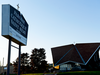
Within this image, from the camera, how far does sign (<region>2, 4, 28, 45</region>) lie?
16.0m

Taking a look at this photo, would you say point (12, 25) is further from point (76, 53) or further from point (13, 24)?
point (76, 53)

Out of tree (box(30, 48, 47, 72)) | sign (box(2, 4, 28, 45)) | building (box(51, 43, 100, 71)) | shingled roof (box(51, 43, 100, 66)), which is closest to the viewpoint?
sign (box(2, 4, 28, 45))

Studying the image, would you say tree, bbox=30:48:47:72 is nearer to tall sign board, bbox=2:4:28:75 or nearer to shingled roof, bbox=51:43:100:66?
shingled roof, bbox=51:43:100:66

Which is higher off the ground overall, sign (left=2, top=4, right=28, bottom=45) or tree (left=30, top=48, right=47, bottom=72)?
sign (left=2, top=4, right=28, bottom=45)

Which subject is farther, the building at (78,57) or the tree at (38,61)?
the tree at (38,61)

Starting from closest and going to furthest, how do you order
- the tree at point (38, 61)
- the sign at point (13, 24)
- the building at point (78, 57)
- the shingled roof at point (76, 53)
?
the sign at point (13, 24) < the building at point (78, 57) < the shingled roof at point (76, 53) < the tree at point (38, 61)

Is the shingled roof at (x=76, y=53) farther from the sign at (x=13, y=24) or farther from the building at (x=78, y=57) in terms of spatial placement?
the sign at (x=13, y=24)

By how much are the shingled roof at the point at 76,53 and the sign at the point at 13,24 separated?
18.6 meters

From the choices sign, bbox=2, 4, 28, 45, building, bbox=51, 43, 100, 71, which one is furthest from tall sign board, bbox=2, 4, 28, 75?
building, bbox=51, 43, 100, 71

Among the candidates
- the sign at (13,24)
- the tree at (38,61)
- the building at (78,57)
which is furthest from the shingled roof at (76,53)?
the sign at (13,24)

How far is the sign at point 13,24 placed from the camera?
16031 millimetres

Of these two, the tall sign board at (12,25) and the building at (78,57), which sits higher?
the tall sign board at (12,25)

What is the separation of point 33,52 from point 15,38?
25502 mm

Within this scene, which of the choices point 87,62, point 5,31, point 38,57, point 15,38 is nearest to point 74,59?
point 87,62
